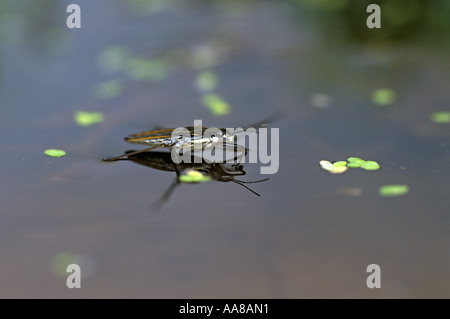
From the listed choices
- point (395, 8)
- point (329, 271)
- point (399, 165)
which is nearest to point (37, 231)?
point (329, 271)

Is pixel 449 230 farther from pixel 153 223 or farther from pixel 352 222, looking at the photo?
pixel 153 223

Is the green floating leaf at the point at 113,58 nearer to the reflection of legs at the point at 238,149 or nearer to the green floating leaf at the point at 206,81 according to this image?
the green floating leaf at the point at 206,81

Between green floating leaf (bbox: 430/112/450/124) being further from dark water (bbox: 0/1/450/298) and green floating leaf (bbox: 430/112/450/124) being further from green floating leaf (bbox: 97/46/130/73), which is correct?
green floating leaf (bbox: 97/46/130/73)

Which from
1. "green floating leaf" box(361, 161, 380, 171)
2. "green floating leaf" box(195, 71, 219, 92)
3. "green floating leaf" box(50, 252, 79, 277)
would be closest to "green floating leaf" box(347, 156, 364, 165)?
"green floating leaf" box(361, 161, 380, 171)

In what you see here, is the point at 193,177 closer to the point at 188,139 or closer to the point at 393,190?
the point at 188,139

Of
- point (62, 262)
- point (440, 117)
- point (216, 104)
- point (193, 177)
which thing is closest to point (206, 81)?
point (216, 104)
